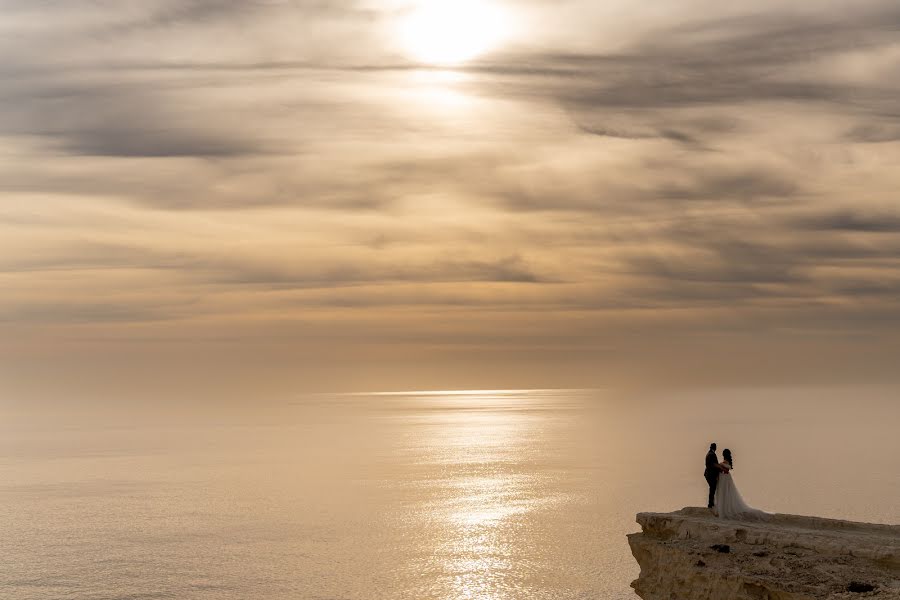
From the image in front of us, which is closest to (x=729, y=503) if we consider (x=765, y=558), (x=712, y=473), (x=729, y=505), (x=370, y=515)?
(x=729, y=505)

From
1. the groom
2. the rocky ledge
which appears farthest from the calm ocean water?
the rocky ledge

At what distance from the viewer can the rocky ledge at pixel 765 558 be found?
2994cm

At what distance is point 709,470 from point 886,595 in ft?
39.7

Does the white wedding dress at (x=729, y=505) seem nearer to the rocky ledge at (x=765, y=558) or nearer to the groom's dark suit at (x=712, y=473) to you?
the groom's dark suit at (x=712, y=473)

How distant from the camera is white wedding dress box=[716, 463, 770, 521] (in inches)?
1538

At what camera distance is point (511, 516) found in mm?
84688

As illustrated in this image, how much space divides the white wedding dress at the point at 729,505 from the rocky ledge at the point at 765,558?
1.89 ft

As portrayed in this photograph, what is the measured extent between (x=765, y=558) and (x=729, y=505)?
6462 mm

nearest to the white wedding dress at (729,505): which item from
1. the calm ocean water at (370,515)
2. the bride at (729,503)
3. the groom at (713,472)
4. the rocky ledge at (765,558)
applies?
the bride at (729,503)

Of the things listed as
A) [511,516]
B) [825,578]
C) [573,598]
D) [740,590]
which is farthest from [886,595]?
[511,516]

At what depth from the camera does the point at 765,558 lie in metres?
32.8

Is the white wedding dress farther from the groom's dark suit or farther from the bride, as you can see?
the groom's dark suit

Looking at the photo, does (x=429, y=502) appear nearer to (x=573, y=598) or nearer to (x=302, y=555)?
(x=302, y=555)

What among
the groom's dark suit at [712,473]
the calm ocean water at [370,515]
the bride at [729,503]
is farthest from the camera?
the calm ocean water at [370,515]
